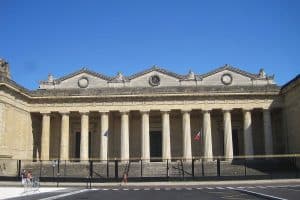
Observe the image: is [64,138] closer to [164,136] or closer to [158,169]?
[164,136]

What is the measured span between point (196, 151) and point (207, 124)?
606cm

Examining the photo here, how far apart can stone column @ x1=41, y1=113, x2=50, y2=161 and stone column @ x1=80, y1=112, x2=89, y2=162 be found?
14.0 feet

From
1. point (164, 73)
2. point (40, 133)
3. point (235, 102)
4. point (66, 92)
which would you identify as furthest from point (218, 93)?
point (40, 133)

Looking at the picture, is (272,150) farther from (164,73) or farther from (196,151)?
(164,73)

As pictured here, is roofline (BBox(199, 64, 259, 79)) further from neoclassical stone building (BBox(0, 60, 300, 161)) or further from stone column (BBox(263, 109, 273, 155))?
stone column (BBox(263, 109, 273, 155))

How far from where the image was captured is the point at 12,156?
1806 inches

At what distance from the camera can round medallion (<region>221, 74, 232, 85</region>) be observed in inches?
2173

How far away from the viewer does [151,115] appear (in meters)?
56.0

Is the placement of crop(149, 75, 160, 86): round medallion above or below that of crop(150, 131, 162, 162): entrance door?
above

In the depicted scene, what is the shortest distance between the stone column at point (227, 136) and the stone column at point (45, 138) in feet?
72.2

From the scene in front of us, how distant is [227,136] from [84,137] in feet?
57.9

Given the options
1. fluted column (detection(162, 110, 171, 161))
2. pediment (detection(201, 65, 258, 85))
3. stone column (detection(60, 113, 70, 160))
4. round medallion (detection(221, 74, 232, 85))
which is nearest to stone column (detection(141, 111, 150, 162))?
fluted column (detection(162, 110, 171, 161))

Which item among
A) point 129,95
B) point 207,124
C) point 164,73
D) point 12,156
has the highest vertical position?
point 164,73

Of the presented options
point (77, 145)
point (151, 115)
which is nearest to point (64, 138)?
point (77, 145)
